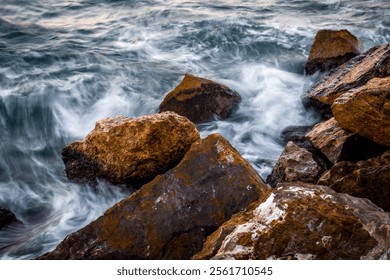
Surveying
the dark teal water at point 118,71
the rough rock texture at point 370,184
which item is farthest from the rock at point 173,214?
the dark teal water at point 118,71

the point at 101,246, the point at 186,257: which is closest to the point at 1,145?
the point at 101,246

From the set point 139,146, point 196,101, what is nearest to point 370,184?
point 139,146

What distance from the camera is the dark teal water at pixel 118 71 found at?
5531 millimetres

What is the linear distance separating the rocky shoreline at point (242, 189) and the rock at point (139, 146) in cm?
1

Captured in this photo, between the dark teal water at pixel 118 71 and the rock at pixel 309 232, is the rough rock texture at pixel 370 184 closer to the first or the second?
the rock at pixel 309 232

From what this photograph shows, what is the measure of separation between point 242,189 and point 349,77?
10.7ft

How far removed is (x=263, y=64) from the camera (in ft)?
32.3

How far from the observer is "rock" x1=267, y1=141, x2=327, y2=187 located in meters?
4.30

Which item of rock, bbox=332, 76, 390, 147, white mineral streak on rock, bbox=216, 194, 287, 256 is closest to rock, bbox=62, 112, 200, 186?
rock, bbox=332, 76, 390, 147

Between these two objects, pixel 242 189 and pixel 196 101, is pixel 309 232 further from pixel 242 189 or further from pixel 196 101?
pixel 196 101

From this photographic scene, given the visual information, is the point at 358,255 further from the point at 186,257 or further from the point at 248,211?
the point at 186,257

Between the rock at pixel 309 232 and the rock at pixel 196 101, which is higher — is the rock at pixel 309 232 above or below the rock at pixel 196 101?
above

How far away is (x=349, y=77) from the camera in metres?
5.75
